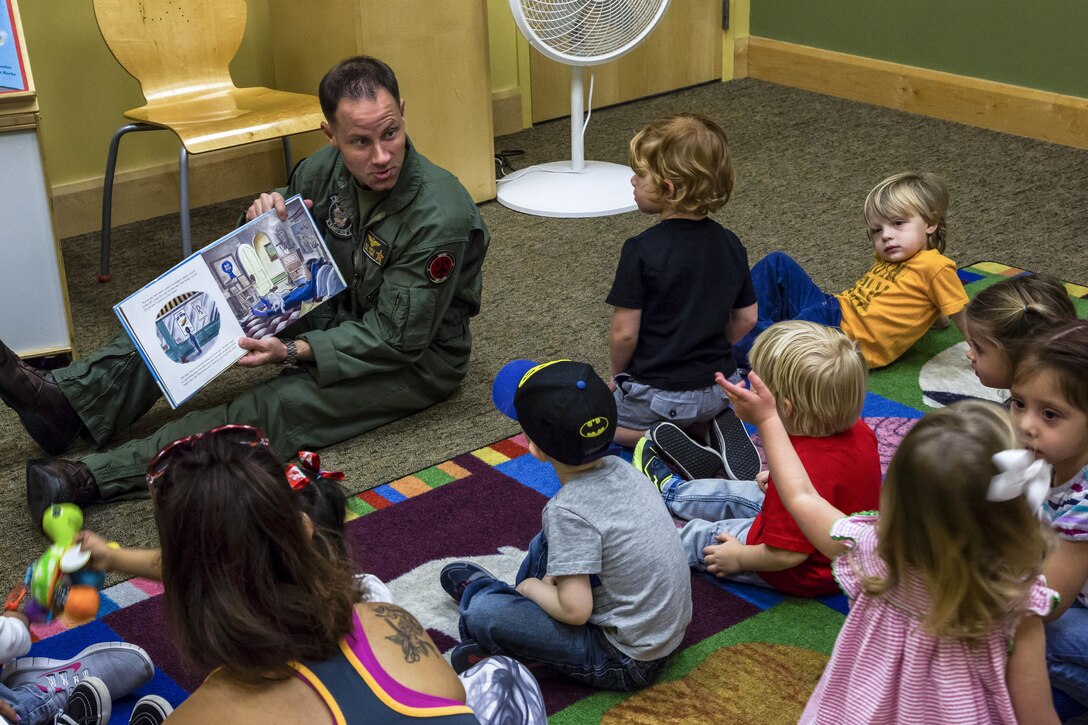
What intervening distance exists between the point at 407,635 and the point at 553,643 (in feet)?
1.56

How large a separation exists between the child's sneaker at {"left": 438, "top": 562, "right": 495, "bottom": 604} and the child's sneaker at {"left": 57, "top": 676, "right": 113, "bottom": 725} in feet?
1.80

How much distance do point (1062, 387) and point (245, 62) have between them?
307cm

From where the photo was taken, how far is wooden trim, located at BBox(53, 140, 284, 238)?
3.69 metres

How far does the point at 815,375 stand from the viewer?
1.82 m

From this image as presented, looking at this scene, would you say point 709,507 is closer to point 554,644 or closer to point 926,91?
point 554,644

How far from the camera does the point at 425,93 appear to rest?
11.8ft

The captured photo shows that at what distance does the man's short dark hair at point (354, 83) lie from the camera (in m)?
2.40

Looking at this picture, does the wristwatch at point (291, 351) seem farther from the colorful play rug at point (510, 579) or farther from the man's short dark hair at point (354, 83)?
the man's short dark hair at point (354, 83)

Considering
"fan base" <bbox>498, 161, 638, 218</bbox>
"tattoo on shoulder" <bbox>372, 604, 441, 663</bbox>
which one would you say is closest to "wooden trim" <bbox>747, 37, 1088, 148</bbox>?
"fan base" <bbox>498, 161, 638, 218</bbox>

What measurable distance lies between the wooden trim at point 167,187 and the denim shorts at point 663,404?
1737mm

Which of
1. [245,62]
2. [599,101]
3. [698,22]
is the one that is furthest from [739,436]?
[698,22]

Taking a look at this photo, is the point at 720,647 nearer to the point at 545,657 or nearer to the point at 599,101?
the point at 545,657

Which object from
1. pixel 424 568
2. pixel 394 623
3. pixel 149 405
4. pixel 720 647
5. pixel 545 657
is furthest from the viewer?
pixel 149 405

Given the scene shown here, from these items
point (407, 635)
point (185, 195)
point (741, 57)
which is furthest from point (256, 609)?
point (741, 57)
